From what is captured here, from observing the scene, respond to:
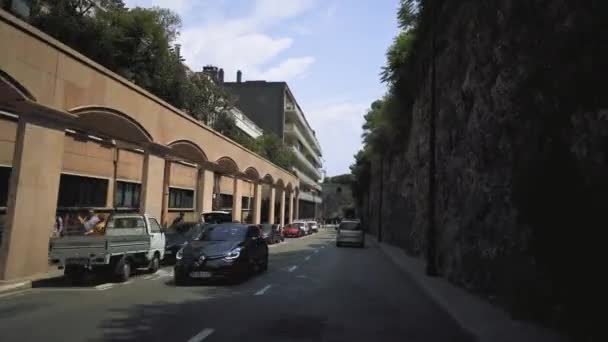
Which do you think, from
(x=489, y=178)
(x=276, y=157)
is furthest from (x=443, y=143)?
(x=276, y=157)

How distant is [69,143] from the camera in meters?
24.3

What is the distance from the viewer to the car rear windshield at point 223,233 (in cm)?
1526

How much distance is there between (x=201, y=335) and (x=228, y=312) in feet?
6.62

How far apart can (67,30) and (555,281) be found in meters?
25.5

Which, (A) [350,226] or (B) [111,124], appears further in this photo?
(A) [350,226]

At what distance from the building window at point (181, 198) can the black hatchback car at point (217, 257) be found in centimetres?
2220

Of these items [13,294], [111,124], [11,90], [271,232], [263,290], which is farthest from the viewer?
[271,232]

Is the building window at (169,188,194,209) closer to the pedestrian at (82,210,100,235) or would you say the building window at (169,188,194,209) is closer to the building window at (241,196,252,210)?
the building window at (241,196,252,210)

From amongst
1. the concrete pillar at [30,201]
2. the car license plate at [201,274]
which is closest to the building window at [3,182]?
the concrete pillar at [30,201]

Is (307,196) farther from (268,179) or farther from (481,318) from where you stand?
(481,318)

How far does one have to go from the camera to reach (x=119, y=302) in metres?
10.5

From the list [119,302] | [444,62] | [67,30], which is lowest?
[119,302]

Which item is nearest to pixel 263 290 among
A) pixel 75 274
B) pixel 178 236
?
pixel 75 274

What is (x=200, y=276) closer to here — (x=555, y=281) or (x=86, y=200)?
(x=555, y=281)
